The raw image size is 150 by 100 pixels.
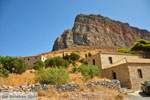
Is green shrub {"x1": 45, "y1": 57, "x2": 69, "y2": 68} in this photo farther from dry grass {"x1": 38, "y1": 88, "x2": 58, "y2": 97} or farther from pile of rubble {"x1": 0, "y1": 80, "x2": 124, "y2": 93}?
dry grass {"x1": 38, "y1": 88, "x2": 58, "y2": 97}

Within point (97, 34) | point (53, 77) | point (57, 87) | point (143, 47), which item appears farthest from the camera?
point (97, 34)

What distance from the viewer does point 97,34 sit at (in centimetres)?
9900

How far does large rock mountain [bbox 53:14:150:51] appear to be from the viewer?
92.9 metres

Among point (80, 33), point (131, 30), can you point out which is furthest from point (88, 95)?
point (131, 30)

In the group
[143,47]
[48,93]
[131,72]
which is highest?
[143,47]

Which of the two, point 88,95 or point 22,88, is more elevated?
point 22,88

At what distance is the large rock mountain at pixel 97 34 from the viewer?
3659 inches

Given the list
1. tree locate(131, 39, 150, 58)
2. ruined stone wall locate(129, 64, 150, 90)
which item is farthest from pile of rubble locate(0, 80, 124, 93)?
tree locate(131, 39, 150, 58)

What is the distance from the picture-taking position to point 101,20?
365ft

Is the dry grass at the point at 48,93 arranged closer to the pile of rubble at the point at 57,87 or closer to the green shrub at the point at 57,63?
the pile of rubble at the point at 57,87

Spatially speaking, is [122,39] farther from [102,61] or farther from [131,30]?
[102,61]

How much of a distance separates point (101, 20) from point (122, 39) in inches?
1104

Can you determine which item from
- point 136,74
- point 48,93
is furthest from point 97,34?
point 48,93

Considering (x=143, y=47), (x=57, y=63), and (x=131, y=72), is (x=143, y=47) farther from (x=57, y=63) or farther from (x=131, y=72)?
(x=57, y=63)
